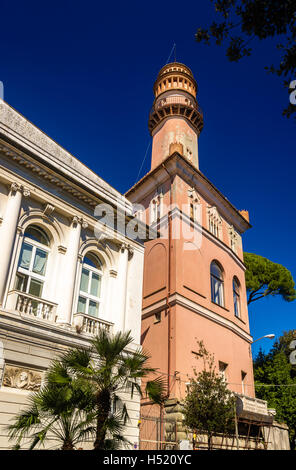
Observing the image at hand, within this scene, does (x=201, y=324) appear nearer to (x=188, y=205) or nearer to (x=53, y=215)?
(x=188, y=205)

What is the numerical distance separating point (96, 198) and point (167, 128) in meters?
12.5

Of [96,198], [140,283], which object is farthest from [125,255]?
[96,198]

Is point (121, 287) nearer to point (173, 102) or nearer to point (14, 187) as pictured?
point (14, 187)

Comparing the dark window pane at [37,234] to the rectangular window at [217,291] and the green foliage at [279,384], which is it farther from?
the green foliage at [279,384]

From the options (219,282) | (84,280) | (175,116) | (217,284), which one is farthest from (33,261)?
(175,116)

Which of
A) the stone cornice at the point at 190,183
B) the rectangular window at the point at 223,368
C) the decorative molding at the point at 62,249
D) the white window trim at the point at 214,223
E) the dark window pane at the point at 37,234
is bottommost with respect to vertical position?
the rectangular window at the point at 223,368

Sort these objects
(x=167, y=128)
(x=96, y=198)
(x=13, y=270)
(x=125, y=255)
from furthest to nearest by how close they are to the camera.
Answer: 1. (x=167, y=128)
2. (x=125, y=255)
3. (x=96, y=198)
4. (x=13, y=270)

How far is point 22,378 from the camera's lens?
11.1 m

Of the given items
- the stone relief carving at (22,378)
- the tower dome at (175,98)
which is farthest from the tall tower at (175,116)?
the stone relief carving at (22,378)

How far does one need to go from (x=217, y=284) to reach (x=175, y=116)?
11.6 m

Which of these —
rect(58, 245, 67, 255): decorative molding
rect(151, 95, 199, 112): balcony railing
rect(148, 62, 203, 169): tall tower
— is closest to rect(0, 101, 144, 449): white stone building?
rect(58, 245, 67, 255): decorative molding

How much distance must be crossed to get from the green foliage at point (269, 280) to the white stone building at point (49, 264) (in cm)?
1553

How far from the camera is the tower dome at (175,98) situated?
2623 cm

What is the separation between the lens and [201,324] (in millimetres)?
18531
